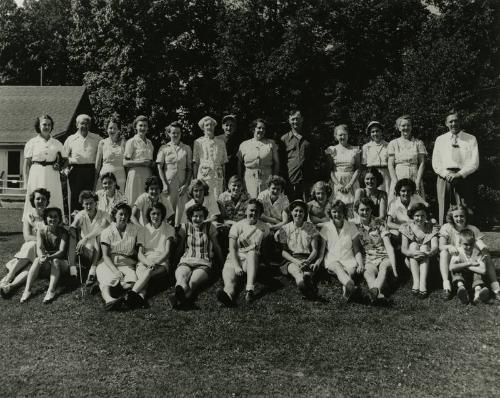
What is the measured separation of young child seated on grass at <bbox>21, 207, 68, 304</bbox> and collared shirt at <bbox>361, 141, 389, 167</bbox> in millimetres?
4896

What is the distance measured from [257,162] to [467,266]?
11.8 feet

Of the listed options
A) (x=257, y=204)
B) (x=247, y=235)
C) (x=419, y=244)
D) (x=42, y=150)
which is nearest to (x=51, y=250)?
(x=42, y=150)

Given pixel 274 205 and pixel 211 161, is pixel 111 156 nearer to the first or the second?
pixel 211 161

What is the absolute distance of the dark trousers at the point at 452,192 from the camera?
28.7ft

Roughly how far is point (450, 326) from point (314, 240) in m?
2.10

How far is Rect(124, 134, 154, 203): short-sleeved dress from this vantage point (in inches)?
371

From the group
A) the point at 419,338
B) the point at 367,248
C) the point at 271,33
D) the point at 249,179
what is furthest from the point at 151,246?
the point at 271,33

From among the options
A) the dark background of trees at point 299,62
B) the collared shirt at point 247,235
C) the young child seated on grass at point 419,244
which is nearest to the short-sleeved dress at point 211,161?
the collared shirt at point 247,235

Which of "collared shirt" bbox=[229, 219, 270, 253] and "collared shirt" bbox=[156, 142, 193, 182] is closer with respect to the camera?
"collared shirt" bbox=[229, 219, 270, 253]

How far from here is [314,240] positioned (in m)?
8.01

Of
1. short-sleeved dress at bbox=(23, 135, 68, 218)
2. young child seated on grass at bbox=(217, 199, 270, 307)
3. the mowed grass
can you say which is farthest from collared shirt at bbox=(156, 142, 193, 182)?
the mowed grass

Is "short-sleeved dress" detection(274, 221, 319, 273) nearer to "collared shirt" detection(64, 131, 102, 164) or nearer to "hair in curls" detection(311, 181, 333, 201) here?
"hair in curls" detection(311, 181, 333, 201)

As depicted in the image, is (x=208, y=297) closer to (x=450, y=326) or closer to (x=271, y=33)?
(x=450, y=326)

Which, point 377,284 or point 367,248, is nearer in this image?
point 377,284
